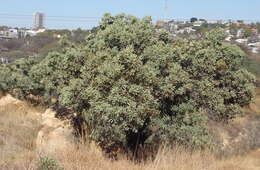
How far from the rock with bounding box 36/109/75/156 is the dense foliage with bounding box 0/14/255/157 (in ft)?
1.86

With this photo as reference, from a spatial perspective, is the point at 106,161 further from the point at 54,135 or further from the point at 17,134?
the point at 17,134

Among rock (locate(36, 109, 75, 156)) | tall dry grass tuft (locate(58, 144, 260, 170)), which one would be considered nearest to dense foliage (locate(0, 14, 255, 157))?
tall dry grass tuft (locate(58, 144, 260, 170))

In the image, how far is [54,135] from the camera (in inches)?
256

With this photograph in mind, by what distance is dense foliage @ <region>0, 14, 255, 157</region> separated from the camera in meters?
4.55

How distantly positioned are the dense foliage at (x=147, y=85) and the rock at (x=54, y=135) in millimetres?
568

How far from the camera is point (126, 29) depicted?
5551 mm

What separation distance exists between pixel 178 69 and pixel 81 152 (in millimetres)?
2195

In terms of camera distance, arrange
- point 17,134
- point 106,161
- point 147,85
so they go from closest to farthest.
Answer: point 106,161, point 147,85, point 17,134

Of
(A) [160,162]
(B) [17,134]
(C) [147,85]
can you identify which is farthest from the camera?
(B) [17,134]

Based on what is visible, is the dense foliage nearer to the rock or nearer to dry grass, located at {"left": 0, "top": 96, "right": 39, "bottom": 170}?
the rock

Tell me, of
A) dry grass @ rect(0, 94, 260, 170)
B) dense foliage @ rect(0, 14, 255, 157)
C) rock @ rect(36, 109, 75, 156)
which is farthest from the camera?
rock @ rect(36, 109, 75, 156)

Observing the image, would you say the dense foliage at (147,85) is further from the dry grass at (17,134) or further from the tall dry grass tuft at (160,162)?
the dry grass at (17,134)

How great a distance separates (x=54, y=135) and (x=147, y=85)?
2.85 metres

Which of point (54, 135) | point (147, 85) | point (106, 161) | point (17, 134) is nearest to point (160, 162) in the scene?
point (106, 161)
